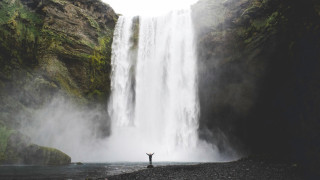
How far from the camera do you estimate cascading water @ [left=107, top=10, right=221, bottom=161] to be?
27703 millimetres

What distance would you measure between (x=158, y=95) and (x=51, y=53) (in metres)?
12.9

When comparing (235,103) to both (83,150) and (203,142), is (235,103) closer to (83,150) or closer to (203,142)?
(203,142)

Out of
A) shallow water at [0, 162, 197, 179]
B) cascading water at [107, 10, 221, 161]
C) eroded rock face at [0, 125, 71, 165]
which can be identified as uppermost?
cascading water at [107, 10, 221, 161]

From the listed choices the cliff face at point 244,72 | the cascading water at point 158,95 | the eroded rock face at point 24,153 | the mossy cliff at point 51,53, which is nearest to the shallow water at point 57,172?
the eroded rock face at point 24,153

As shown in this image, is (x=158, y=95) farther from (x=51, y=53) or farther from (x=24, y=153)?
(x=24, y=153)

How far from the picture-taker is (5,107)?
2255 centimetres

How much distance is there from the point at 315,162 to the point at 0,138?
71.0 ft

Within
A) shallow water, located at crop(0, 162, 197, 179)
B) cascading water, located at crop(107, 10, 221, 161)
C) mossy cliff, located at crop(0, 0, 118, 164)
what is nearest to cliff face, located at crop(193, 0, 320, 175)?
cascading water, located at crop(107, 10, 221, 161)

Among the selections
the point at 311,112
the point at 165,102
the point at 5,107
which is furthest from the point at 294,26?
the point at 5,107

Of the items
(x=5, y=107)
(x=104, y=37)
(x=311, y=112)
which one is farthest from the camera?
(x=104, y=37)

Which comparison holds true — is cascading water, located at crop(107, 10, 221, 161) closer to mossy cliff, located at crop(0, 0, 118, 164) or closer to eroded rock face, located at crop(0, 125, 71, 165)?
mossy cliff, located at crop(0, 0, 118, 164)

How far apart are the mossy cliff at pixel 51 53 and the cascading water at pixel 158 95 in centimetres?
235

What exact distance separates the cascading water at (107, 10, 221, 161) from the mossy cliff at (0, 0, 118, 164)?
2.35 meters

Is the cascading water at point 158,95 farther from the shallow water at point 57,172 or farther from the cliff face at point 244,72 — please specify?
the shallow water at point 57,172
